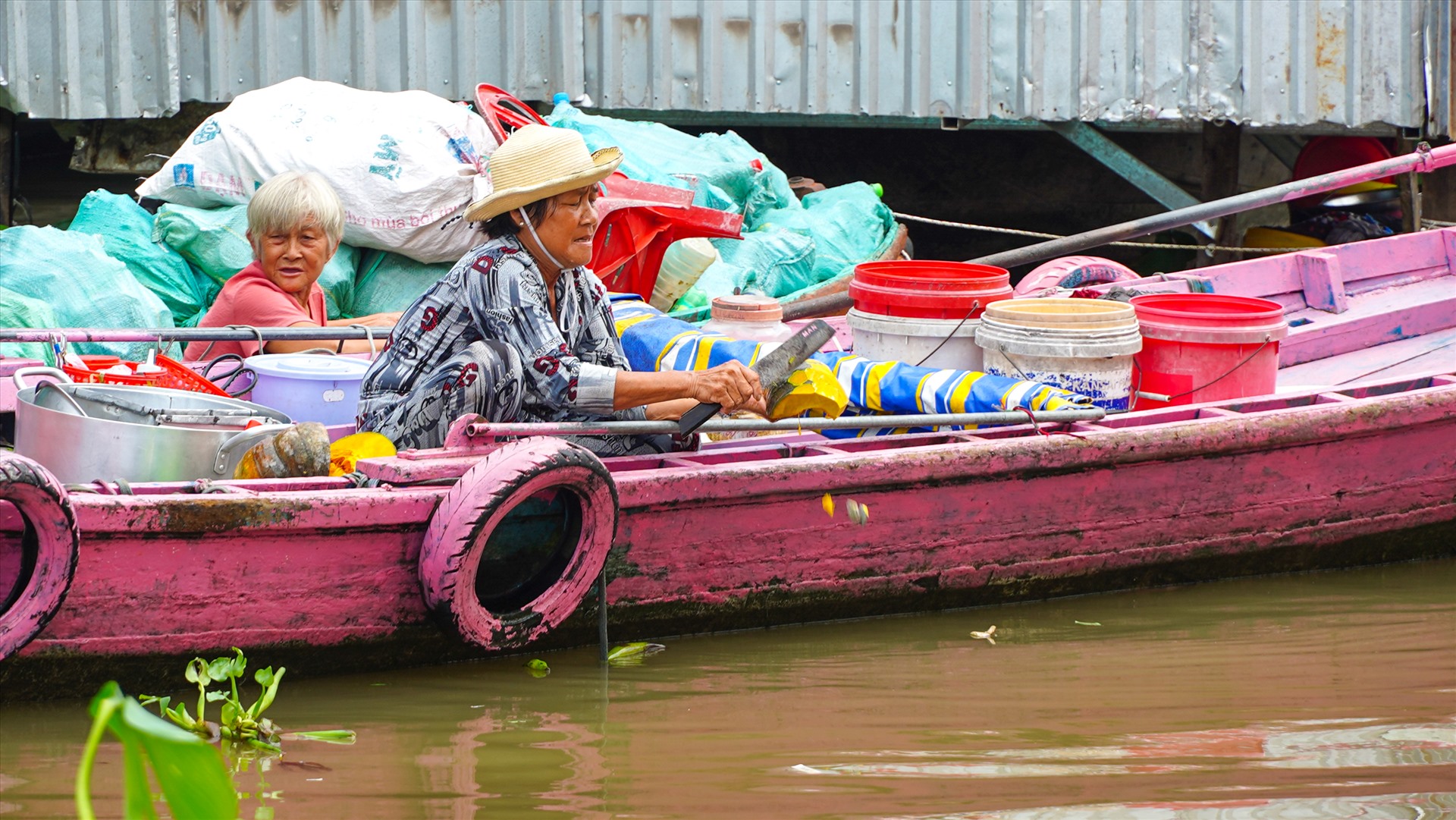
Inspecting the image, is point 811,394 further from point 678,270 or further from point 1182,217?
point 1182,217

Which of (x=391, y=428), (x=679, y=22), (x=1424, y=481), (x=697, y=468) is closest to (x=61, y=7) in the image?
(x=679, y=22)

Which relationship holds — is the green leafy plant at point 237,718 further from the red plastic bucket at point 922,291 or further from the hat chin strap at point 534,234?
the red plastic bucket at point 922,291

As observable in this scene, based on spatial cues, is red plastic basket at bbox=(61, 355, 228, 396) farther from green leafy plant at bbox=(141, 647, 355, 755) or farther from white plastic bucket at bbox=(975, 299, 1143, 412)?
white plastic bucket at bbox=(975, 299, 1143, 412)

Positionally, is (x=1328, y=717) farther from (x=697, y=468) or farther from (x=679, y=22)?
(x=679, y=22)

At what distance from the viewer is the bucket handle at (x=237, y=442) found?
3.76 m

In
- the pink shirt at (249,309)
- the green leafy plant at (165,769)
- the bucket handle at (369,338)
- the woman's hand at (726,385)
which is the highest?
the pink shirt at (249,309)

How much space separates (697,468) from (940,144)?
6.44 metres

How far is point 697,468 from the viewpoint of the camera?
400 cm

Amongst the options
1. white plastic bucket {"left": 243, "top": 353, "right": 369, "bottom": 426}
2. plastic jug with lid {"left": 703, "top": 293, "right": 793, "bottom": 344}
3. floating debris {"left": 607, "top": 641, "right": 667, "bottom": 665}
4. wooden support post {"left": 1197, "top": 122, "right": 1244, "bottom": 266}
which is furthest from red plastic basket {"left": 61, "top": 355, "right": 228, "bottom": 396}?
wooden support post {"left": 1197, "top": 122, "right": 1244, "bottom": 266}

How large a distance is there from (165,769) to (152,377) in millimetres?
3167

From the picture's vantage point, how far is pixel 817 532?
4211mm

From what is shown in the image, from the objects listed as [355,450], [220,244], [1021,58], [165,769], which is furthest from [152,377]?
[1021,58]

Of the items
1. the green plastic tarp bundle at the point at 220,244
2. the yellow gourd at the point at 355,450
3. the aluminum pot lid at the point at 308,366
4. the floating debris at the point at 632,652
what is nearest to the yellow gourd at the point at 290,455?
the yellow gourd at the point at 355,450

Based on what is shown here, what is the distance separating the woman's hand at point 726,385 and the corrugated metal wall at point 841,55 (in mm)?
4527
